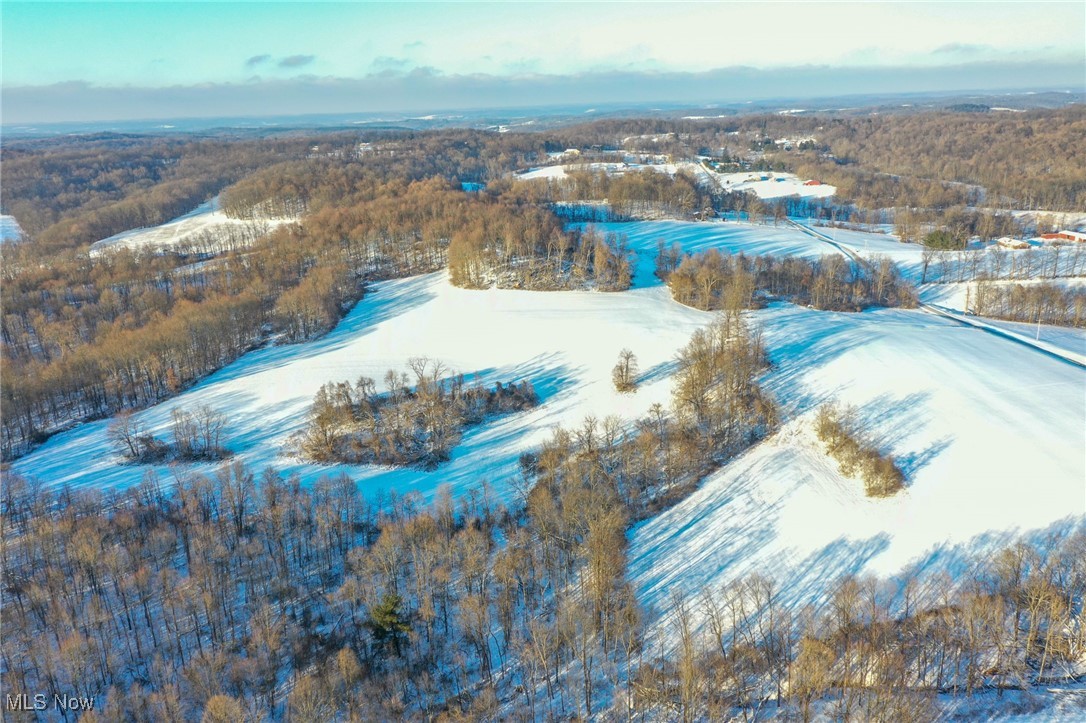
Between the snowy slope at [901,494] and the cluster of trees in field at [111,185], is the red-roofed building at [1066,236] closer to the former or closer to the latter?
the snowy slope at [901,494]

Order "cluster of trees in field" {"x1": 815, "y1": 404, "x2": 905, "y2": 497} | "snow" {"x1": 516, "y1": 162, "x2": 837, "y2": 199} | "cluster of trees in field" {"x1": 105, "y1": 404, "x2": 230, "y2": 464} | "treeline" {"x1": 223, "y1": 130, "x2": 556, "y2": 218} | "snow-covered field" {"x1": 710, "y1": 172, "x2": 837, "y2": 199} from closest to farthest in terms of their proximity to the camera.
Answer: "cluster of trees in field" {"x1": 815, "y1": 404, "x2": 905, "y2": 497}, "cluster of trees in field" {"x1": 105, "y1": 404, "x2": 230, "y2": 464}, "treeline" {"x1": 223, "y1": 130, "x2": 556, "y2": 218}, "snow-covered field" {"x1": 710, "y1": 172, "x2": 837, "y2": 199}, "snow" {"x1": 516, "y1": 162, "x2": 837, "y2": 199}

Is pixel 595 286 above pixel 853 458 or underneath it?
above

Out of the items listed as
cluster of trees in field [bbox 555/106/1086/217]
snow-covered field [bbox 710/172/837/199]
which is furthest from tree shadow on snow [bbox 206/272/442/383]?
snow-covered field [bbox 710/172/837/199]

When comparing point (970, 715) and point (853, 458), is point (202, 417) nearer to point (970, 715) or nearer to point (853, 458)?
point (853, 458)

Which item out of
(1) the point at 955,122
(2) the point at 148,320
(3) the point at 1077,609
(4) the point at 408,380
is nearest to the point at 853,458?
(3) the point at 1077,609

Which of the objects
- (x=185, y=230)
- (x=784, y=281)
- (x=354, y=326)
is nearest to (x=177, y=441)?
(x=354, y=326)

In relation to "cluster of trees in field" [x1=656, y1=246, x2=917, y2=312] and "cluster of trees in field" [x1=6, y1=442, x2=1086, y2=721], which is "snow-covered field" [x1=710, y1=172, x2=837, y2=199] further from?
"cluster of trees in field" [x1=6, y1=442, x2=1086, y2=721]

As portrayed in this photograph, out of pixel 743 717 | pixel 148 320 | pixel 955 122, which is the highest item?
pixel 955 122

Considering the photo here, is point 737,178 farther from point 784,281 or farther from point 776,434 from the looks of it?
point 776,434

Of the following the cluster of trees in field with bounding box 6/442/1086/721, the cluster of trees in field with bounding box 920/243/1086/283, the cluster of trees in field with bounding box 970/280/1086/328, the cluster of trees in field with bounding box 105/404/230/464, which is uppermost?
the cluster of trees in field with bounding box 920/243/1086/283
